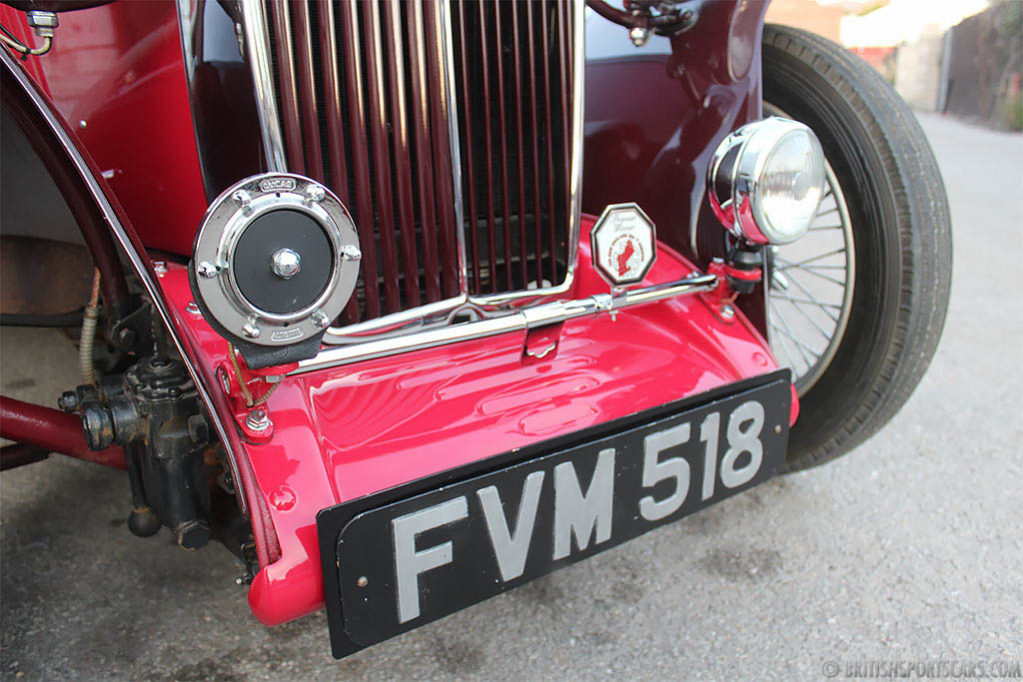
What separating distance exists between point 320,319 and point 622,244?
61cm

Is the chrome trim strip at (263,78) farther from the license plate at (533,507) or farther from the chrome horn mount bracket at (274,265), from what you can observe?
the license plate at (533,507)

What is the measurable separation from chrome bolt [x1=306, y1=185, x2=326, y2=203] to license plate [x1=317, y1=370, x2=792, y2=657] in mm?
392

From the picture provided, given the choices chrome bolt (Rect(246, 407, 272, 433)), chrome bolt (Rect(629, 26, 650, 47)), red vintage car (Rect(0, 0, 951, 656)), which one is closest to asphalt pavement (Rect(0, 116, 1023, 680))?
red vintage car (Rect(0, 0, 951, 656))

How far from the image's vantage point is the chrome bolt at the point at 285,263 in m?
0.90

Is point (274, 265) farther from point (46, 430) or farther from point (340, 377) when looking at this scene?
point (46, 430)

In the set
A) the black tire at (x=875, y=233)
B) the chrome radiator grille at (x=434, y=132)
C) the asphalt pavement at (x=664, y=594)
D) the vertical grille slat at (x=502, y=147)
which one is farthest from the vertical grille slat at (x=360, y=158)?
the black tire at (x=875, y=233)

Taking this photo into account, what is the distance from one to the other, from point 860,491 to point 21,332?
2.74 metres

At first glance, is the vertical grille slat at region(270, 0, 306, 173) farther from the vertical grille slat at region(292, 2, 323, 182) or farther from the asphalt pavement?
the asphalt pavement

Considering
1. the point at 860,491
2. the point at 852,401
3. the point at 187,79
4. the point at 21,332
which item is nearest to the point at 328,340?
the point at 187,79

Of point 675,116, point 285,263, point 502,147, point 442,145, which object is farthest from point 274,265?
point 675,116

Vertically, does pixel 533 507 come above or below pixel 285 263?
below

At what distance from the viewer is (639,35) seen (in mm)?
1553

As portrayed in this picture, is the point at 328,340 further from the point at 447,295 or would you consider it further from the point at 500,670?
the point at 500,670

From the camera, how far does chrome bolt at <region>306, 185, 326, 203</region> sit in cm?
91
